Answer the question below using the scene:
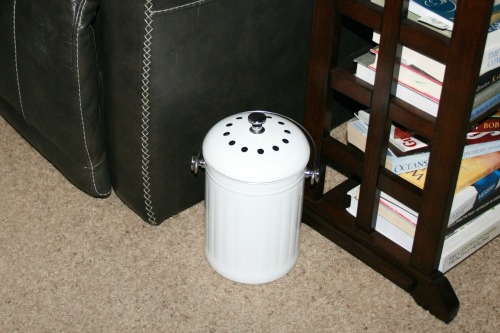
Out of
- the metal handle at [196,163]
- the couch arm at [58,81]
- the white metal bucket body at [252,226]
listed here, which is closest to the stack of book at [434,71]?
the white metal bucket body at [252,226]

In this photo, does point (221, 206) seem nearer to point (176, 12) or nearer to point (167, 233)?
point (167, 233)

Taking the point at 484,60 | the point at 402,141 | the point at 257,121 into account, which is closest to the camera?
the point at 484,60

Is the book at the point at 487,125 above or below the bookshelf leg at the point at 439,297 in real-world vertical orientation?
above

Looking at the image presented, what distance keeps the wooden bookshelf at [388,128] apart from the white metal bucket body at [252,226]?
0.39 feet

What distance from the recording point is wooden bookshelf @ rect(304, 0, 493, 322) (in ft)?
4.07

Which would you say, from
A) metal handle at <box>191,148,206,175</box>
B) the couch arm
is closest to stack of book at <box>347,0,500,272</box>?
metal handle at <box>191,148,206,175</box>

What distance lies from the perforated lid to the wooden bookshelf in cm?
12

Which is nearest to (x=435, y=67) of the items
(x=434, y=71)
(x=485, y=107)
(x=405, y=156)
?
(x=434, y=71)

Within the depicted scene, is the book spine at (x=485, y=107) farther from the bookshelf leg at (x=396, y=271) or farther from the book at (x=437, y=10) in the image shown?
the bookshelf leg at (x=396, y=271)

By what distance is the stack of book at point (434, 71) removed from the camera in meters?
1.28

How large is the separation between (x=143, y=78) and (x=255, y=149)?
9.1 inches

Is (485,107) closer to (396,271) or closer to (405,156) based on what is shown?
(405,156)

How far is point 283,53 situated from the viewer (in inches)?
63.7

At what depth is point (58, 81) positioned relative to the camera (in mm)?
1526
